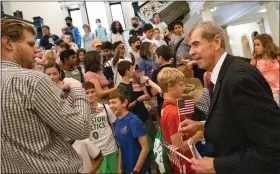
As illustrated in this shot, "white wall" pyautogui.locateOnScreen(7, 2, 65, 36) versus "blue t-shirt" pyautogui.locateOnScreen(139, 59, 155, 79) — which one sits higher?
"white wall" pyautogui.locateOnScreen(7, 2, 65, 36)

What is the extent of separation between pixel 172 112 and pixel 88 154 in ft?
2.07

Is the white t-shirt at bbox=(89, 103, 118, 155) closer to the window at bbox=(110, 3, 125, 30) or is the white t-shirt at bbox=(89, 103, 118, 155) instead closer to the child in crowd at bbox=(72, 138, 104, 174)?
the child in crowd at bbox=(72, 138, 104, 174)

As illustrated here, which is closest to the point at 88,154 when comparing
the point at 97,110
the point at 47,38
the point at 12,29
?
the point at 97,110

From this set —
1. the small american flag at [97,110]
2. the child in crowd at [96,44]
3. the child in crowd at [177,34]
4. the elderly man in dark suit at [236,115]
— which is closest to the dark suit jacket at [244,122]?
the elderly man in dark suit at [236,115]

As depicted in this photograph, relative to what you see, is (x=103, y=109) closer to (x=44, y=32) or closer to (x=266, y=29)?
(x=44, y=32)

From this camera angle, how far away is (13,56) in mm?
1186

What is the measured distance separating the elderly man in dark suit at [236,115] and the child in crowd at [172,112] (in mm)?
656

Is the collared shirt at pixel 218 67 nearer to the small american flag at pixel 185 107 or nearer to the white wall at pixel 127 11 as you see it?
the small american flag at pixel 185 107

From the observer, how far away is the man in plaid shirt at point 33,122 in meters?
1.08

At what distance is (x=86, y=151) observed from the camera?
1.71 m

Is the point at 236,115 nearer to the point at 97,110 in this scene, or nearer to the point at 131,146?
the point at 131,146

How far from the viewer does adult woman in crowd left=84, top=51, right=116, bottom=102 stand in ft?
7.97

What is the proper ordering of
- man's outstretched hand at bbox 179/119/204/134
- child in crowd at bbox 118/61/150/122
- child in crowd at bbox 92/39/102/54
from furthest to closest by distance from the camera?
child in crowd at bbox 92/39/102/54, child in crowd at bbox 118/61/150/122, man's outstretched hand at bbox 179/119/204/134

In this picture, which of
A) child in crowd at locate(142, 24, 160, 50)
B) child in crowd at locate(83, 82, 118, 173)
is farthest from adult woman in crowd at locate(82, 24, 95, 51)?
child in crowd at locate(83, 82, 118, 173)
